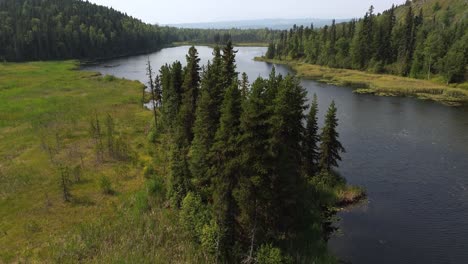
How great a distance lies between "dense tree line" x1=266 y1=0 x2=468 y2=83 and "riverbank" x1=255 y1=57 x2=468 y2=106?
5.69 metres

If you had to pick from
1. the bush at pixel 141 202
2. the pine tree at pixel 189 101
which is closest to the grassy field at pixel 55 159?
the bush at pixel 141 202

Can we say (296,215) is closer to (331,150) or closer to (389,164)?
(331,150)

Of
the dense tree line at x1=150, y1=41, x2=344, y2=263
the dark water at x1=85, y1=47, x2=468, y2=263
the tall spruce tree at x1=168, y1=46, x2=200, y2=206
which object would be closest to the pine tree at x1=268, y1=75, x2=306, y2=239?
the dense tree line at x1=150, y1=41, x2=344, y2=263

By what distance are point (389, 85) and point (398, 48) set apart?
1171 inches

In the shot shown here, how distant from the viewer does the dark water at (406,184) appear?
31562mm

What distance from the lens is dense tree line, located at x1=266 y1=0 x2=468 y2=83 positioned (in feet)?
356

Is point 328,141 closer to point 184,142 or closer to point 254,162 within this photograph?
point 184,142

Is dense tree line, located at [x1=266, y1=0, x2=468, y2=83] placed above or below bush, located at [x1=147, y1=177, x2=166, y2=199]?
above

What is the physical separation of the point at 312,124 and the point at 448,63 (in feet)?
286

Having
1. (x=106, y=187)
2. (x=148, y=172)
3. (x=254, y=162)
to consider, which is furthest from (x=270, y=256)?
(x=148, y=172)

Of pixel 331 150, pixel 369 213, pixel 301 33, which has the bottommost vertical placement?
pixel 369 213

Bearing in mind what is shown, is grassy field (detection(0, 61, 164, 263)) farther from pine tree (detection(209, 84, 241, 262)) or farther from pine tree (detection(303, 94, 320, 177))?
pine tree (detection(303, 94, 320, 177))

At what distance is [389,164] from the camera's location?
49.4 meters

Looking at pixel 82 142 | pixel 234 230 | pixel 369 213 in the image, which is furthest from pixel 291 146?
pixel 82 142
